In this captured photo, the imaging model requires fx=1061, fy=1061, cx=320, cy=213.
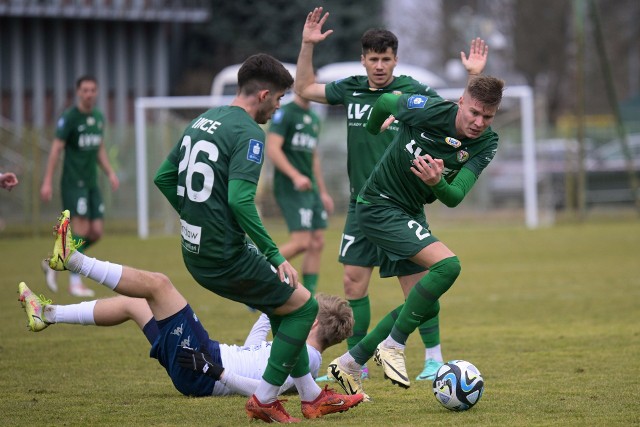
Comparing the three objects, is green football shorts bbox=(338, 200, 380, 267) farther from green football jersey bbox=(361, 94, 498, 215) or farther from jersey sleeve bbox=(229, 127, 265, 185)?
jersey sleeve bbox=(229, 127, 265, 185)

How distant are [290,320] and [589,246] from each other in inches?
534

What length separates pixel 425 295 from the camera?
20.7 ft

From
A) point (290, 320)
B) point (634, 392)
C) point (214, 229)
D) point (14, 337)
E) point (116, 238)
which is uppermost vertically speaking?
point (214, 229)

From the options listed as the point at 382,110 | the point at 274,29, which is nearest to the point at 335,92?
the point at 382,110

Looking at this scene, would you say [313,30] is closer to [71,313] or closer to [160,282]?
[160,282]

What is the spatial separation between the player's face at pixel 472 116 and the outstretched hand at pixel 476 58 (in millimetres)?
903

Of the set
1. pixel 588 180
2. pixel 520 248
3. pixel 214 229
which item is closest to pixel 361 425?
pixel 214 229

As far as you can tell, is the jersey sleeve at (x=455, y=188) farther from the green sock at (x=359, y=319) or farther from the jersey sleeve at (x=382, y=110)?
the green sock at (x=359, y=319)

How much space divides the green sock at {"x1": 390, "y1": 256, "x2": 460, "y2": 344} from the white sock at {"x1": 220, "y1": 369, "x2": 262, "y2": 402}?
0.91 meters

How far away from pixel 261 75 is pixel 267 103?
156mm

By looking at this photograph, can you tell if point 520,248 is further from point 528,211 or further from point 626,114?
point 626,114

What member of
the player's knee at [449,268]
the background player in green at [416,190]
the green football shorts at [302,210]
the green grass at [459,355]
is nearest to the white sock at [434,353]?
the green grass at [459,355]

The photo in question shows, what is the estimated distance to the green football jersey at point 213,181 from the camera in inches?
220

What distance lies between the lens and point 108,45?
3266cm
